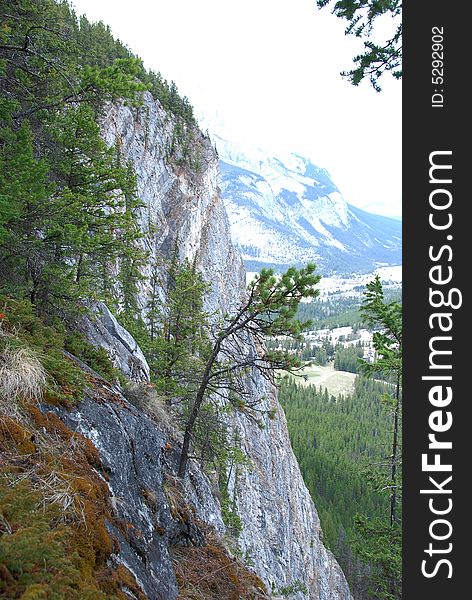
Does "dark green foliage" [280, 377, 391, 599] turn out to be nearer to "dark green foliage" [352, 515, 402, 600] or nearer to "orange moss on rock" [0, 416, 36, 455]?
"dark green foliage" [352, 515, 402, 600]

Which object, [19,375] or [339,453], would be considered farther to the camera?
[339,453]

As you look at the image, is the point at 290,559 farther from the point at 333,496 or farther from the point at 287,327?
the point at 333,496

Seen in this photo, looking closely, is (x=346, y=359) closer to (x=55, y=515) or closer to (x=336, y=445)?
(x=336, y=445)

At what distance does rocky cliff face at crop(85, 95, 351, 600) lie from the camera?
24.7m

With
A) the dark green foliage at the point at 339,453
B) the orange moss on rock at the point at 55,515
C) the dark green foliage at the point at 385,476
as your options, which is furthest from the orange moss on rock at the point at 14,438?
the dark green foliage at the point at 339,453

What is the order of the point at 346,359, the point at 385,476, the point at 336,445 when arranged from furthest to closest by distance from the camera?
the point at 346,359, the point at 336,445, the point at 385,476

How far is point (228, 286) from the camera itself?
4369 cm

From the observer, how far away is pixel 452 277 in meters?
4.11

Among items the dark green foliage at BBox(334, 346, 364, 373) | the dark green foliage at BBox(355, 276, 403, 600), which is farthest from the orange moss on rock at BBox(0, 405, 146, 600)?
the dark green foliage at BBox(334, 346, 364, 373)

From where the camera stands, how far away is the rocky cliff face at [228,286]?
24.7 m

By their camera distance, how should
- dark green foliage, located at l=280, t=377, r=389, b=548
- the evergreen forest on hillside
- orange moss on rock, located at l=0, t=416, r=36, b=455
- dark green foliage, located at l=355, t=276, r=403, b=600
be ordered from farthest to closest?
1. dark green foliage, located at l=280, t=377, r=389, b=548
2. dark green foliage, located at l=355, t=276, r=403, b=600
3. orange moss on rock, located at l=0, t=416, r=36, b=455
4. the evergreen forest on hillside

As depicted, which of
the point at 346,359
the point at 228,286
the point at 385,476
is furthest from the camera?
the point at 346,359

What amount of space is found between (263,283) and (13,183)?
4306 millimetres

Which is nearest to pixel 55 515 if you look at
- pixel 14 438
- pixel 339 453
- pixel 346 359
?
pixel 14 438
